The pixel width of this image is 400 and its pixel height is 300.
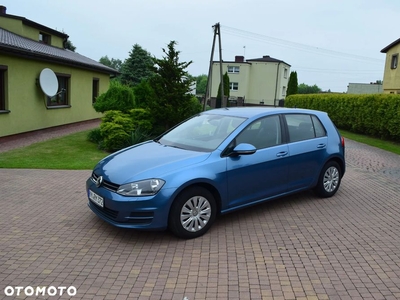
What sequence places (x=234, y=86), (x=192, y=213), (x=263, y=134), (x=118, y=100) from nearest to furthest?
1. (x=192, y=213)
2. (x=263, y=134)
3. (x=118, y=100)
4. (x=234, y=86)

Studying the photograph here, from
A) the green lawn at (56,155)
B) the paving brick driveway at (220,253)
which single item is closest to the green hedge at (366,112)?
the paving brick driveway at (220,253)

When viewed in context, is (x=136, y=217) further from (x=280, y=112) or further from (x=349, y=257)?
(x=280, y=112)

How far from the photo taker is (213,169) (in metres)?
4.81

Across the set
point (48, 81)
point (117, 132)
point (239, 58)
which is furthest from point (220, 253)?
point (239, 58)

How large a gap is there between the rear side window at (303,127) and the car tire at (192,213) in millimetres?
1934

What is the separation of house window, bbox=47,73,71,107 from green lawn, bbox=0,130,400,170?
3044 millimetres

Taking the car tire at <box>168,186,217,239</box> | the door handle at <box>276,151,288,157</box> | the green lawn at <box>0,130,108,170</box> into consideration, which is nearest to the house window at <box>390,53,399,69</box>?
the green lawn at <box>0,130,108,170</box>

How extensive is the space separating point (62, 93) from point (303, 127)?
13.8 m

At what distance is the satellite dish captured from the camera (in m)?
14.0

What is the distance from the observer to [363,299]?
3346mm

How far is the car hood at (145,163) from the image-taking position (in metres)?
4.53

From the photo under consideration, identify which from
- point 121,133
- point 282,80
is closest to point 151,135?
point 121,133

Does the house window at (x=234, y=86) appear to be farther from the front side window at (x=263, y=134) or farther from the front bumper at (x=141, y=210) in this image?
the front bumper at (x=141, y=210)

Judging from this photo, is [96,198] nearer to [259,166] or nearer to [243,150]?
[243,150]
